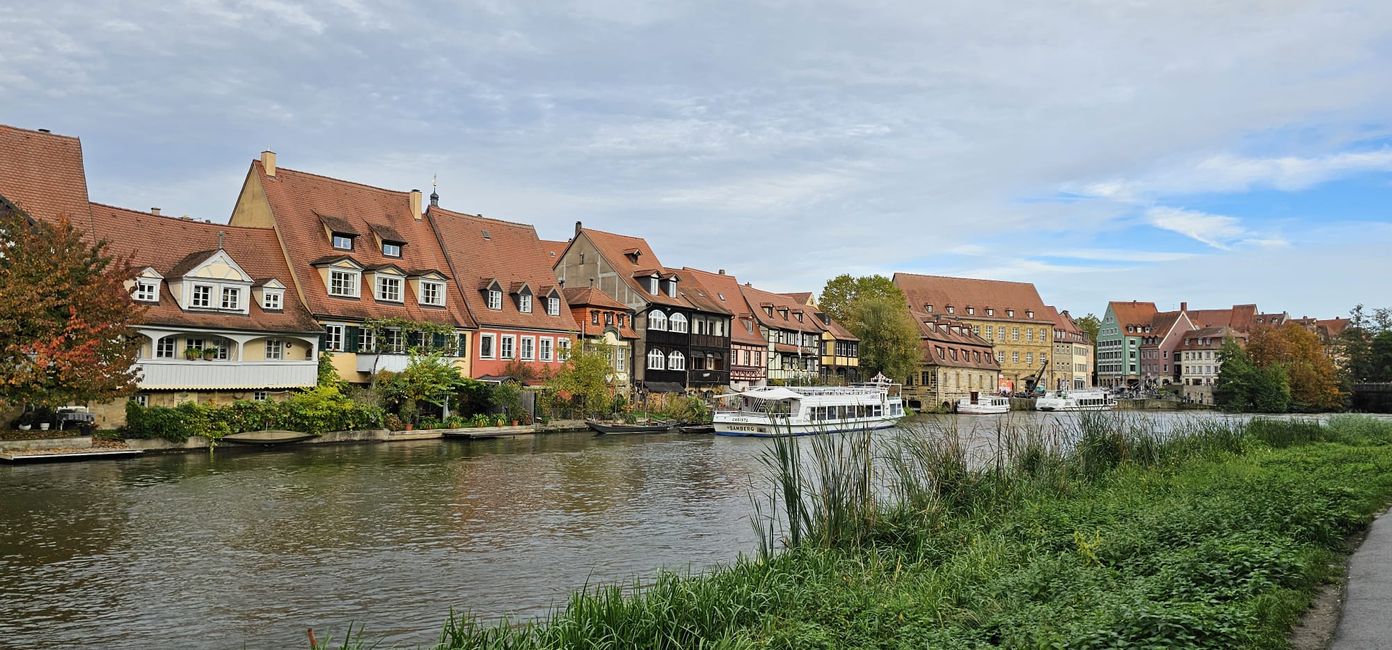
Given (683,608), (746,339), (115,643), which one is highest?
(746,339)

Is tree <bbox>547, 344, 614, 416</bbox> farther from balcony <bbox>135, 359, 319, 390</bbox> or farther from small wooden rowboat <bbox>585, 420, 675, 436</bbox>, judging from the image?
balcony <bbox>135, 359, 319, 390</bbox>

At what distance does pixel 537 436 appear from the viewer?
139 feet

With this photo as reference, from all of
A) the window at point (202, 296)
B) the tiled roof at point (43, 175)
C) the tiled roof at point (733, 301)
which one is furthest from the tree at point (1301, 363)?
the tiled roof at point (43, 175)

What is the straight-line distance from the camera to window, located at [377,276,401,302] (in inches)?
1697

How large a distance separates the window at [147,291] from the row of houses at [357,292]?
50mm

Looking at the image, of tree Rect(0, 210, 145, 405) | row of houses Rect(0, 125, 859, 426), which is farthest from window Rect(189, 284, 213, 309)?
tree Rect(0, 210, 145, 405)

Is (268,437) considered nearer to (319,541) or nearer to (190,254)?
(190,254)

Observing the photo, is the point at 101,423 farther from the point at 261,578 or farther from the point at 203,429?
the point at 261,578

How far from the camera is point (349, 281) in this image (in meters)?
42.0

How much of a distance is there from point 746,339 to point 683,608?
60.2 m

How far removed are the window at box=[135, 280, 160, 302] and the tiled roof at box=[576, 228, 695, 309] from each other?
29.1 m

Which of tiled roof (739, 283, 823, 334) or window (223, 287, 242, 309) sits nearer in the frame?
window (223, 287, 242, 309)

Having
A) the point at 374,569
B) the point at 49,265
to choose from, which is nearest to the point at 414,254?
the point at 49,265

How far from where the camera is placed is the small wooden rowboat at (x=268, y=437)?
3297cm
